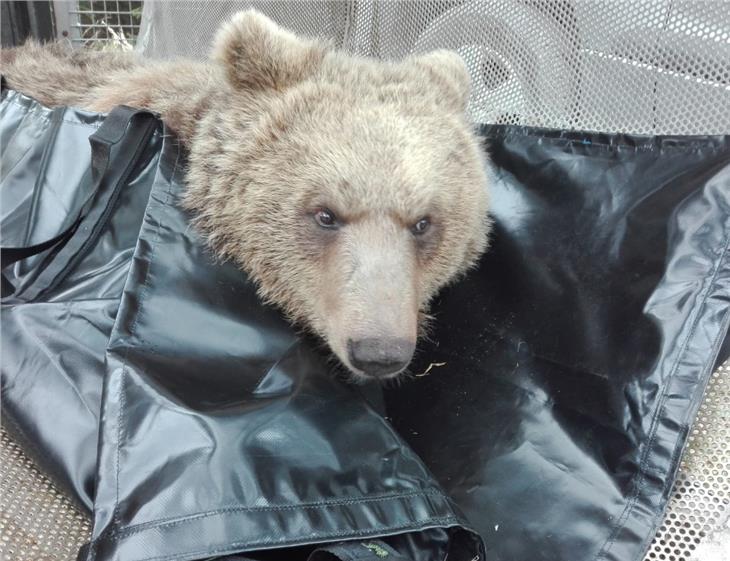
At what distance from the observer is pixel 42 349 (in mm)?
1923

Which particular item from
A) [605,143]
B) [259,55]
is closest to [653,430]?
[605,143]

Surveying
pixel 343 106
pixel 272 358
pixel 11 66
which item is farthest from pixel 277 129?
pixel 11 66

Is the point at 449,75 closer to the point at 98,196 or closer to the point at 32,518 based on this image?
the point at 98,196

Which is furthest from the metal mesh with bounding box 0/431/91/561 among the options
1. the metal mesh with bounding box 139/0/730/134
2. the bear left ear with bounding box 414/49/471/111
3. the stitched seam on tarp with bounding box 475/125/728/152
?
the metal mesh with bounding box 139/0/730/134

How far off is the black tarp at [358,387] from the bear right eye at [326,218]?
367 millimetres

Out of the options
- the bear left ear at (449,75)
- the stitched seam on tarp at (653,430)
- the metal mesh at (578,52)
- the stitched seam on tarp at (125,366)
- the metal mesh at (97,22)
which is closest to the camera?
the stitched seam on tarp at (125,366)

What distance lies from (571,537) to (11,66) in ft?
11.7

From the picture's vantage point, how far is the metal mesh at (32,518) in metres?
1.73

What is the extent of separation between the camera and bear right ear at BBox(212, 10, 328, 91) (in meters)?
2.28

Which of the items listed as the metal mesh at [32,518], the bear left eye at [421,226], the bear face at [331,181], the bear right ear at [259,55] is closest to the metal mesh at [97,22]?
the bear right ear at [259,55]

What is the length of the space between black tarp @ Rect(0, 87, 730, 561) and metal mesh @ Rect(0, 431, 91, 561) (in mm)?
107

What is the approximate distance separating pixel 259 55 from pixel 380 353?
1171 millimetres

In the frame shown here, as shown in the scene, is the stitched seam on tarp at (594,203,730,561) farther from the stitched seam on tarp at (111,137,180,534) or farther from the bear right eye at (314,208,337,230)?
the stitched seam on tarp at (111,137,180,534)

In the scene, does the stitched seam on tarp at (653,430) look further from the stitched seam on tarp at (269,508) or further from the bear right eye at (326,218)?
the bear right eye at (326,218)
